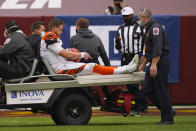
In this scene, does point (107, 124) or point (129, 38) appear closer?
point (107, 124)

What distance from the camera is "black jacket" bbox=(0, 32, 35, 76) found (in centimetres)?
1036

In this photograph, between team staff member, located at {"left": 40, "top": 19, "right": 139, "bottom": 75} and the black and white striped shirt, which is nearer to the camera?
team staff member, located at {"left": 40, "top": 19, "right": 139, "bottom": 75}

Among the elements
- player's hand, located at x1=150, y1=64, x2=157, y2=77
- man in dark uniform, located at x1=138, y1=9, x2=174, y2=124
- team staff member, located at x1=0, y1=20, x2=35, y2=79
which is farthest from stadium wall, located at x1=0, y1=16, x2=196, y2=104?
player's hand, located at x1=150, y1=64, x2=157, y2=77

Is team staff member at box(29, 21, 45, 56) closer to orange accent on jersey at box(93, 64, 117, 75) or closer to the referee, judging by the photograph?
orange accent on jersey at box(93, 64, 117, 75)

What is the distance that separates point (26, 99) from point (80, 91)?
2.81 feet

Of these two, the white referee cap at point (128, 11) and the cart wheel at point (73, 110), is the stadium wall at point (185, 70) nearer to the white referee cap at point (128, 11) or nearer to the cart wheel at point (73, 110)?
the white referee cap at point (128, 11)

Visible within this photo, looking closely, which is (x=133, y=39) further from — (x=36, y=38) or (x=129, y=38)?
(x=36, y=38)

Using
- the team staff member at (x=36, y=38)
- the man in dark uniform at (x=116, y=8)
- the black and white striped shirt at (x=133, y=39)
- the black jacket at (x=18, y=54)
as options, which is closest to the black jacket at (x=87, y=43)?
the team staff member at (x=36, y=38)

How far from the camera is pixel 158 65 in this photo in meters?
10.6

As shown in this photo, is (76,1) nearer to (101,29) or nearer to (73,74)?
(101,29)

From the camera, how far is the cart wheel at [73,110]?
408 inches

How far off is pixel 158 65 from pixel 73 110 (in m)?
1.46

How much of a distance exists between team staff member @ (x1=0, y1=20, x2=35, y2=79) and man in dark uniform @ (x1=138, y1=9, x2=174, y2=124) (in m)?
1.80

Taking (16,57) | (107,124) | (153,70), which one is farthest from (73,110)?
(153,70)
